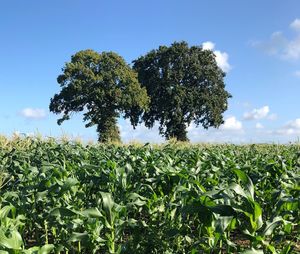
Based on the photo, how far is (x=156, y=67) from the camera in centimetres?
5103

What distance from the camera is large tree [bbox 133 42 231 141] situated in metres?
49.4

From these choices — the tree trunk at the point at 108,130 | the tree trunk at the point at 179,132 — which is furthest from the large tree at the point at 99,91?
the tree trunk at the point at 179,132

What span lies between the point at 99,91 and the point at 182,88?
37.4ft

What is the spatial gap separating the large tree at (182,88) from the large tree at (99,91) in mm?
4204

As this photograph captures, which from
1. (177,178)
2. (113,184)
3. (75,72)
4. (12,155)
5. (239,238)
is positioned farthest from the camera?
(75,72)

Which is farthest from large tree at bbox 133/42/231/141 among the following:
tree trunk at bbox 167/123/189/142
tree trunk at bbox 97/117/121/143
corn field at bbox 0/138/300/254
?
corn field at bbox 0/138/300/254

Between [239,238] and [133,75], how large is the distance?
4008 cm

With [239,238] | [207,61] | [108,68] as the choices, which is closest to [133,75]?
→ [108,68]

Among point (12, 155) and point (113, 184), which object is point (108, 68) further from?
point (113, 184)

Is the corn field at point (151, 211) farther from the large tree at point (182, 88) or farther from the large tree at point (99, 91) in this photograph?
the large tree at point (182, 88)

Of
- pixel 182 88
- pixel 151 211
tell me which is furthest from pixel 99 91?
pixel 151 211

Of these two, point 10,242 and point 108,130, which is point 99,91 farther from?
point 10,242

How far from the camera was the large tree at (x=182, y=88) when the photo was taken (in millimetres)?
49438

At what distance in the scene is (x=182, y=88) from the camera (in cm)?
4972
